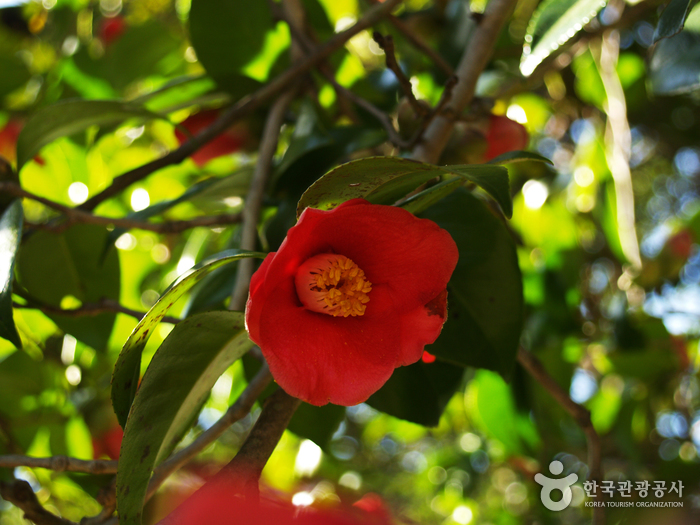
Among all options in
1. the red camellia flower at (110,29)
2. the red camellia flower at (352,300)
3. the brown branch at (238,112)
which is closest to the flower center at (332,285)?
the red camellia flower at (352,300)

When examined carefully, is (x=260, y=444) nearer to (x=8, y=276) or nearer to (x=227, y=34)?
(x=8, y=276)

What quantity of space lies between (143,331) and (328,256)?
153 mm

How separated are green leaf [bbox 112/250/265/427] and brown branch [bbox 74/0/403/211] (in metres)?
0.33

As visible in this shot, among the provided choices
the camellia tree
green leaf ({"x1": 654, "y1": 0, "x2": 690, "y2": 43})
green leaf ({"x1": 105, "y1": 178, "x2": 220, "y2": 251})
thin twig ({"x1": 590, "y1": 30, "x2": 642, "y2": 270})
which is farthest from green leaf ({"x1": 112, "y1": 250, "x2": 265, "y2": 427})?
thin twig ({"x1": 590, "y1": 30, "x2": 642, "y2": 270})

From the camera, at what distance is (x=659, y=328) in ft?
4.08

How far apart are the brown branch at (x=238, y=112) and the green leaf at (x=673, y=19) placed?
32cm

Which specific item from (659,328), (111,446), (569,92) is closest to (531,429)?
(659,328)

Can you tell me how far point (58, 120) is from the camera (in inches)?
25.6

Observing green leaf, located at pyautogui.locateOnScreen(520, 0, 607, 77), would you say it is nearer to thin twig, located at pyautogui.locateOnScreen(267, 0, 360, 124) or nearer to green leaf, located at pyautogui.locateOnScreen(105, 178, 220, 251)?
thin twig, located at pyautogui.locateOnScreen(267, 0, 360, 124)

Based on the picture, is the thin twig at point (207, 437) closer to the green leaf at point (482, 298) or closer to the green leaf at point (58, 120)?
the green leaf at point (482, 298)

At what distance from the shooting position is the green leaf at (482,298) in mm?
541

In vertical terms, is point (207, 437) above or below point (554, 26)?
below

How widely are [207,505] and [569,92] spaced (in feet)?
5.01

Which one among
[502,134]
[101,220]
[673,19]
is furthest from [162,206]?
[673,19]
